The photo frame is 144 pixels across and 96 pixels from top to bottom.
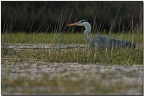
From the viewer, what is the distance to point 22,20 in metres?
17.4

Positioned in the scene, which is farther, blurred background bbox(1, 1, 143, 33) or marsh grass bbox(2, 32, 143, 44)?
blurred background bbox(1, 1, 143, 33)

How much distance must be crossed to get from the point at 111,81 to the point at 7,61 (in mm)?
2452

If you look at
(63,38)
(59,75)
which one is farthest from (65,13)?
(59,75)

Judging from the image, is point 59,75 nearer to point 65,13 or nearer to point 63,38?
point 63,38

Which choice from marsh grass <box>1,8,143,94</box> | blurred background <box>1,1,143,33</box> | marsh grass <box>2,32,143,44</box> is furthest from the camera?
blurred background <box>1,1,143,33</box>

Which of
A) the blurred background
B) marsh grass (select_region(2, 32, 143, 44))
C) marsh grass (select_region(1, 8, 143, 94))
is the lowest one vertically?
marsh grass (select_region(1, 8, 143, 94))

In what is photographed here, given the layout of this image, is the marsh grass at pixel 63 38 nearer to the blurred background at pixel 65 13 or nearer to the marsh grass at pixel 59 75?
the marsh grass at pixel 59 75

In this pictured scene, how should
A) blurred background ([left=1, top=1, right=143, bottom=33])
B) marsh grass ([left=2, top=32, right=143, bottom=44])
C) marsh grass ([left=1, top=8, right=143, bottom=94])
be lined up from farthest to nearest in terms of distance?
blurred background ([left=1, top=1, right=143, bottom=33]) → marsh grass ([left=2, top=32, right=143, bottom=44]) → marsh grass ([left=1, top=8, right=143, bottom=94])

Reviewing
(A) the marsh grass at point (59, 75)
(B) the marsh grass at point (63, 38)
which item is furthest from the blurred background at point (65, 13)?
(A) the marsh grass at point (59, 75)

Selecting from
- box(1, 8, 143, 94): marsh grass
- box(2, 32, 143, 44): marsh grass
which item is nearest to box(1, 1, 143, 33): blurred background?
box(2, 32, 143, 44): marsh grass

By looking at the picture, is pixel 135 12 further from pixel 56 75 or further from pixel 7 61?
pixel 56 75

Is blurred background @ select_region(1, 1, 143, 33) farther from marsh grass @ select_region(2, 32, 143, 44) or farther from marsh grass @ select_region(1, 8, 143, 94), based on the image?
marsh grass @ select_region(1, 8, 143, 94)

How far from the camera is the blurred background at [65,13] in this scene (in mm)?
17266

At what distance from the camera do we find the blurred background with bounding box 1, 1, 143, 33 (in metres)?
17.3
